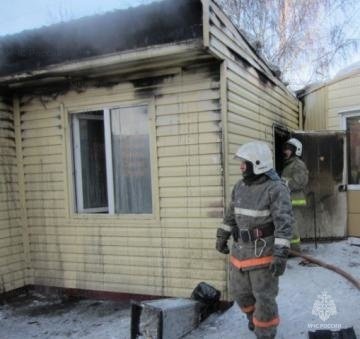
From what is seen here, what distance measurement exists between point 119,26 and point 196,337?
3288 mm

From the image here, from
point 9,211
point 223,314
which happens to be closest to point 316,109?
point 223,314

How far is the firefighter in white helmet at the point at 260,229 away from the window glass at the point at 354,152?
4.32 m

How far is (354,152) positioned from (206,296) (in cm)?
436

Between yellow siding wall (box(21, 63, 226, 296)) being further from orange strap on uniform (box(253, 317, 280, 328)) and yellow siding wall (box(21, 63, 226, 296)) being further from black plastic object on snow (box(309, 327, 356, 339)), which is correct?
black plastic object on snow (box(309, 327, 356, 339))

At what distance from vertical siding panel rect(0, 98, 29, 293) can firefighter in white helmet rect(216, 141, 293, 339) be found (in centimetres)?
355

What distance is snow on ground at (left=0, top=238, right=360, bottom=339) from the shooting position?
12.3 ft

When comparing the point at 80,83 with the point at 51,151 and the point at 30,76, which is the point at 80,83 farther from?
the point at 51,151

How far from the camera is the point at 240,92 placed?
4.82 m

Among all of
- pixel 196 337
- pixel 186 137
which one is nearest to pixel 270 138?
pixel 186 137

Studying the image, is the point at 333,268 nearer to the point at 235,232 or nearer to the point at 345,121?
the point at 235,232

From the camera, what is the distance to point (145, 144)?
4.92 metres

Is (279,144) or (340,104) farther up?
(340,104)

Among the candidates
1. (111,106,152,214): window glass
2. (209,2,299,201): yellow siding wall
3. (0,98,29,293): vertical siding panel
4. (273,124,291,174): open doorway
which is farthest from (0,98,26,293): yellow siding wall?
(273,124,291,174): open doorway

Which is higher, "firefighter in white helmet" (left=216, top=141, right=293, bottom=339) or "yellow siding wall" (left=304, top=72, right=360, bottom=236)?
"yellow siding wall" (left=304, top=72, right=360, bottom=236)
